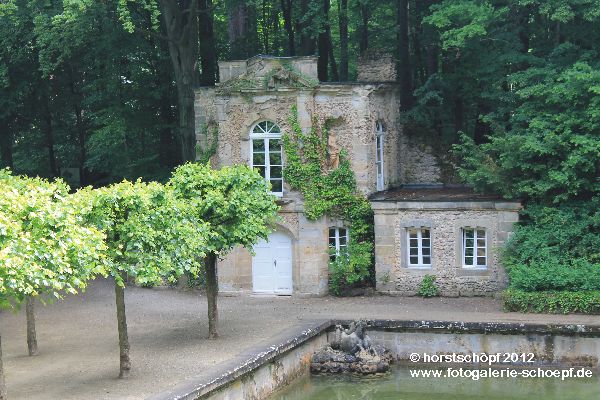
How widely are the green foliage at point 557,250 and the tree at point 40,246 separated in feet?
42.5

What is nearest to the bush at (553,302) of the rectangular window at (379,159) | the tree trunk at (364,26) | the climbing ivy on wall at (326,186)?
the climbing ivy on wall at (326,186)

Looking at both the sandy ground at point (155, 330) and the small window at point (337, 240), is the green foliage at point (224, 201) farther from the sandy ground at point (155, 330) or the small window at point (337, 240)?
the small window at point (337, 240)

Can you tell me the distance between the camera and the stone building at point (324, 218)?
3038cm

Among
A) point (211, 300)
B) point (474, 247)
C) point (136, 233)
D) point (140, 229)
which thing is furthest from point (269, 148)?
point (136, 233)

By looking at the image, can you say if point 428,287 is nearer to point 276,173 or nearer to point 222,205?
point 276,173

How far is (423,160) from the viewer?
35.6m

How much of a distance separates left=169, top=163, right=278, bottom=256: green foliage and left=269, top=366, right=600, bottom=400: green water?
12.3ft

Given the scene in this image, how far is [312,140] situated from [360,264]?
3864mm

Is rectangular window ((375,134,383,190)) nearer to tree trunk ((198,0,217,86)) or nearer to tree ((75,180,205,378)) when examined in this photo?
tree trunk ((198,0,217,86))

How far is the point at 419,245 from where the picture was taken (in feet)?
101

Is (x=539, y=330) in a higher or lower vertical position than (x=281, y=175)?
lower

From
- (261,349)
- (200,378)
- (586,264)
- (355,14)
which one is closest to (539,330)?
(586,264)

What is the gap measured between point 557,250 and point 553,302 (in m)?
1.90

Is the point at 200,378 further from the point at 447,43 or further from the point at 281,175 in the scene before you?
the point at 447,43
